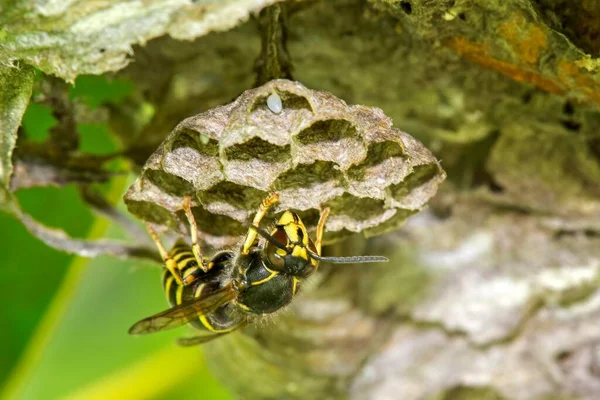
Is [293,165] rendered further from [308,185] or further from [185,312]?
[185,312]

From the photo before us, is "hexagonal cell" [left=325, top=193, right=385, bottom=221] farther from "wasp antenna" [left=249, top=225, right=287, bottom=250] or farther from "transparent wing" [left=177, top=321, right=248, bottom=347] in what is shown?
"transparent wing" [left=177, top=321, right=248, bottom=347]

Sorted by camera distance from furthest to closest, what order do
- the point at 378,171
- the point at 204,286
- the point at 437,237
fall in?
the point at 437,237
the point at 204,286
the point at 378,171

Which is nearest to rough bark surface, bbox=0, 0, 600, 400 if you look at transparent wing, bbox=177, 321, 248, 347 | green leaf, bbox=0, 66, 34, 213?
transparent wing, bbox=177, 321, 248, 347

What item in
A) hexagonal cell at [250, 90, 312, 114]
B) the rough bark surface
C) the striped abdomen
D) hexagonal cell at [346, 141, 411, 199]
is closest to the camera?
hexagonal cell at [250, 90, 312, 114]

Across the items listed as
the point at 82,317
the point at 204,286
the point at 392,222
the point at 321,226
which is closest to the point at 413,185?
the point at 392,222

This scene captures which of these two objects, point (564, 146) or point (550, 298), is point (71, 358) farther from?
point (564, 146)

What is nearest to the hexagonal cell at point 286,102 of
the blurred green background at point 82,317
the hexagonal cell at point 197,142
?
the hexagonal cell at point 197,142
